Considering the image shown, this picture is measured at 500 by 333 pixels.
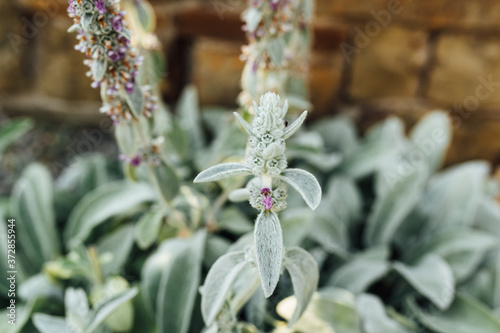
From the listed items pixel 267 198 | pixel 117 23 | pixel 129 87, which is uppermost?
pixel 117 23

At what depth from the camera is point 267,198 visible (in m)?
0.81

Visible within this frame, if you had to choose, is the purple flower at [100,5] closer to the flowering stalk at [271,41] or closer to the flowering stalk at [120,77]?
the flowering stalk at [120,77]

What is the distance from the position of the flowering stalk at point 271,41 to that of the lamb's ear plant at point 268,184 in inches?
15.3

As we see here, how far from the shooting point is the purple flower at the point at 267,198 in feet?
2.64

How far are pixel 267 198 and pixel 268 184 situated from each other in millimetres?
30

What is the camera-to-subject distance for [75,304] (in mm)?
1217

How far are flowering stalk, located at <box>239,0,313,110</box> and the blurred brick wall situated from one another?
1.79 ft

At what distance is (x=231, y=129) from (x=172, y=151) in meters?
0.22

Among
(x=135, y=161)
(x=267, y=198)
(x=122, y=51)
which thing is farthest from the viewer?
(x=135, y=161)

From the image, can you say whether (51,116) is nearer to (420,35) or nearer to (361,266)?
(361,266)
